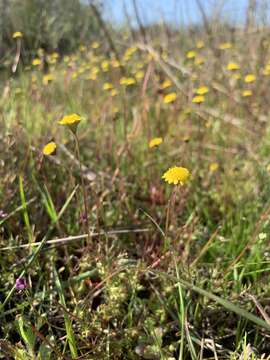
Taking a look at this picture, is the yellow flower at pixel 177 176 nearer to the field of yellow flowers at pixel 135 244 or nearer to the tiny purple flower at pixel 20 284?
the field of yellow flowers at pixel 135 244

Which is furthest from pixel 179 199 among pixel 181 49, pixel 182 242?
pixel 181 49

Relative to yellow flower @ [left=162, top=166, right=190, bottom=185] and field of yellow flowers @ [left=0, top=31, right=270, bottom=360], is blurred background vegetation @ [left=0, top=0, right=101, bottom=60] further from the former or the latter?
yellow flower @ [left=162, top=166, right=190, bottom=185]

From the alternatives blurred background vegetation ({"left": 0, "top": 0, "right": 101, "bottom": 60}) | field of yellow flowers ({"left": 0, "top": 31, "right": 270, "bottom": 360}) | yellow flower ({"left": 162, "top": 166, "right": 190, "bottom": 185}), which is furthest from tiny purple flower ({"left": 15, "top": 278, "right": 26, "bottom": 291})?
blurred background vegetation ({"left": 0, "top": 0, "right": 101, "bottom": 60})

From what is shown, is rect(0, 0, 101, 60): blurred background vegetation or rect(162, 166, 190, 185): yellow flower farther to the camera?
rect(0, 0, 101, 60): blurred background vegetation

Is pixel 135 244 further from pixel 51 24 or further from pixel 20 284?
pixel 51 24

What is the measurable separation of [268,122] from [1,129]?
1.27 meters

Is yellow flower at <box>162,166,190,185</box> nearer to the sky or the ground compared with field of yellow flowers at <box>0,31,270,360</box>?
nearer to the sky

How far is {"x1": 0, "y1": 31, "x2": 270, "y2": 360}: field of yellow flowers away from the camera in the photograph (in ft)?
3.24

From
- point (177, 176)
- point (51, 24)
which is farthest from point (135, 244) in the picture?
point (51, 24)

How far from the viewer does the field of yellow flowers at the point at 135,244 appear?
0.99 m

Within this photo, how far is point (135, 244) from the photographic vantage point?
133 cm

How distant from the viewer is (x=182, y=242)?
133 cm

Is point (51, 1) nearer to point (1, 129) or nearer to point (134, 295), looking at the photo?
point (1, 129)


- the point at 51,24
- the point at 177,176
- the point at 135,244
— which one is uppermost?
the point at 51,24
